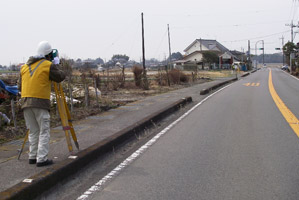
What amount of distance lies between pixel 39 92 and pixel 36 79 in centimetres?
19

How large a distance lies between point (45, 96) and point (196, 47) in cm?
9373

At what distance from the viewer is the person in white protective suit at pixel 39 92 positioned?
15.8 feet

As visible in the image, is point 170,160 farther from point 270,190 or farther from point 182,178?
point 270,190

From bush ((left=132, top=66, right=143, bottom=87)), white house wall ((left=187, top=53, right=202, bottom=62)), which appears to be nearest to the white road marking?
bush ((left=132, top=66, right=143, bottom=87))

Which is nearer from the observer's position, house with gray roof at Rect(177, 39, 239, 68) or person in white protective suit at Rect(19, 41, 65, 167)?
person in white protective suit at Rect(19, 41, 65, 167)

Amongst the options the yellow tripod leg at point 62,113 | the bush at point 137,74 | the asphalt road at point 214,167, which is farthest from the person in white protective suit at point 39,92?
the bush at point 137,74

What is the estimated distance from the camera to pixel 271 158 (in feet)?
18.9

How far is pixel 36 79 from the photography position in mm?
4816

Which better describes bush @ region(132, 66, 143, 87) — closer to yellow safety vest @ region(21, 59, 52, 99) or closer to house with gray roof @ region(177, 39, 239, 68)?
yellow safety vest @ region(21, 59, 52, 99)

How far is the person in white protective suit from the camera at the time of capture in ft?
15.8

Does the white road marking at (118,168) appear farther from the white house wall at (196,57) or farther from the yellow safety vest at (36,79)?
the white house wall at (196,57)

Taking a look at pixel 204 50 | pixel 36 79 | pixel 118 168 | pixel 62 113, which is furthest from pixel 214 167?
pixel 204 50

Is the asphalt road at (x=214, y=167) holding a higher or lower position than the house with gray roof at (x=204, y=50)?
lower

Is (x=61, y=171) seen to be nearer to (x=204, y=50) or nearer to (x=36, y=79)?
(x=36, y=79)
